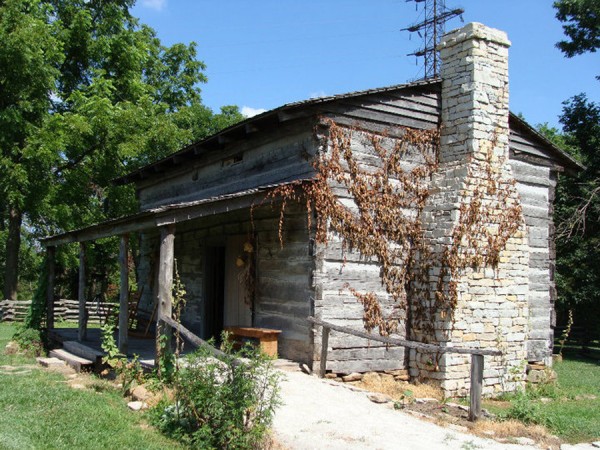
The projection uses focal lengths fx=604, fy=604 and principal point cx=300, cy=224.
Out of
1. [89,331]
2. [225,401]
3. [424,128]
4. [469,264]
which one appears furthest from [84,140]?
[225,401]

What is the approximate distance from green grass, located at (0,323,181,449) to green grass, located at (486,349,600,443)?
181 inches

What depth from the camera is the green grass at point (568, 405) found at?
755cm

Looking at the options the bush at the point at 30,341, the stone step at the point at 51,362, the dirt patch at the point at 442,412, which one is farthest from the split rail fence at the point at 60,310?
the dirt patch at the point at 442,412

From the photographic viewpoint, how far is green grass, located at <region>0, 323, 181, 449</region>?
6.25 metres

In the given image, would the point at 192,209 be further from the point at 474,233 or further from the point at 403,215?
the point at 474,233

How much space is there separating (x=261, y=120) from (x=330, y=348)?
4.13 m

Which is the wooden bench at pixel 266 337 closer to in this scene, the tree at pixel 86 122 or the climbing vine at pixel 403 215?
the climbing vine at pixel 403 215

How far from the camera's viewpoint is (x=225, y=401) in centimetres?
608

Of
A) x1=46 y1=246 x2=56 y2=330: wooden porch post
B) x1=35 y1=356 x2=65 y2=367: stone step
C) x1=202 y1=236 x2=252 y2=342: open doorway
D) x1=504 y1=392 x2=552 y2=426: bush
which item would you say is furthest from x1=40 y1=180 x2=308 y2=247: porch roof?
x1=46 y1=246 x2=56 y2=330: wooden porch post

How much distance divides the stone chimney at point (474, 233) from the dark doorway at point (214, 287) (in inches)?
180

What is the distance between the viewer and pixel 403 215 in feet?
34.8

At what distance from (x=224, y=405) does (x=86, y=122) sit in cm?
1620

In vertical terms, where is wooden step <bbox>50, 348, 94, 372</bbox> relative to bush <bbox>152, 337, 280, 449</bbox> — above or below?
below

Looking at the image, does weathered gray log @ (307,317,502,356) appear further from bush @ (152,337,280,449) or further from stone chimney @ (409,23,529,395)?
bush @ (152,337,280,449)
